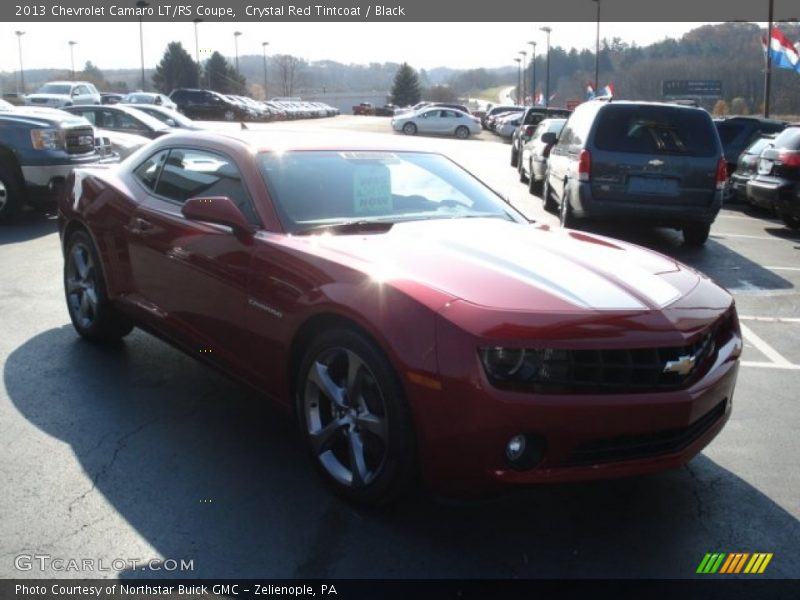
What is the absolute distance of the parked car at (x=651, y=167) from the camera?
950 centimetres

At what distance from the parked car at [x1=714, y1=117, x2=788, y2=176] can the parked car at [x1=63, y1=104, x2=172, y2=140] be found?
1104 cm

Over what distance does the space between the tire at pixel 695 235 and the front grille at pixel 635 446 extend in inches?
290

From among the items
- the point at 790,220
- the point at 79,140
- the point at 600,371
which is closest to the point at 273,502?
the point at 600,371

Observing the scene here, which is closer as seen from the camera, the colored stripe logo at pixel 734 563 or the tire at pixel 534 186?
the colored stripe logo at pixel 734 563

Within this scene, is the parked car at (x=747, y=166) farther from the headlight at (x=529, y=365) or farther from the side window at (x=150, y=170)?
the headlight at (x=529, y=365)

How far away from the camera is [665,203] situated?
9547 millimetres

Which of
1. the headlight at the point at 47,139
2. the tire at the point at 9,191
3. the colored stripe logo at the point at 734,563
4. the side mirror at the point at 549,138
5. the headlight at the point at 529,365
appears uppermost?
the headlight at the point at 47,139

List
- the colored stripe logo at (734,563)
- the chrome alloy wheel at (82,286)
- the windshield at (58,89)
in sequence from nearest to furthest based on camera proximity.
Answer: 1. the colored stripe logo at (734,563)
2. the chrome alloy wheel at (82,286)
3. the windshield at (58,89)

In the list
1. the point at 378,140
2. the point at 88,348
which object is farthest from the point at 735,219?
the point at 88,348

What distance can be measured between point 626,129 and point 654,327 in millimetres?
7300

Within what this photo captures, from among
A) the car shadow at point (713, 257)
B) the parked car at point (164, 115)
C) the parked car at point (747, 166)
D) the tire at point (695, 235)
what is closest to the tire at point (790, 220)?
the parked car at point (747, 166)

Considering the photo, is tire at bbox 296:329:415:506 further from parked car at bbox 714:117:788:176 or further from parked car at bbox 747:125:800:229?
parked car at bbox 714:117:788:176

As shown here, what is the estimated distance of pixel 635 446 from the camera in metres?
3.00

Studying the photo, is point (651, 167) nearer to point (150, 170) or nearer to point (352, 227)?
point (150, 170)
